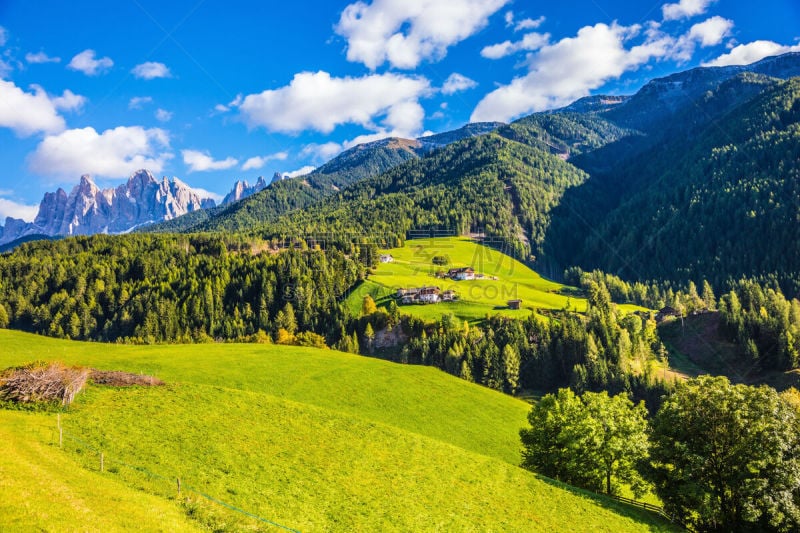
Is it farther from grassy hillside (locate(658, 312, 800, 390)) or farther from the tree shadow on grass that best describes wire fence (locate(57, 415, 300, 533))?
grassy hillside (locate(658, 312, 800, 390))

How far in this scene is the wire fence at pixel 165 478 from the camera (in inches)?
1040

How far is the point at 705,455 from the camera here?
37.4m

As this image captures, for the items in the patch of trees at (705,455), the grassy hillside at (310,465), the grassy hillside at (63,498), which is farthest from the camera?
the patch of trees at (705,455)

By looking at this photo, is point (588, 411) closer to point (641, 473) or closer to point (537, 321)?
point (641, 473)

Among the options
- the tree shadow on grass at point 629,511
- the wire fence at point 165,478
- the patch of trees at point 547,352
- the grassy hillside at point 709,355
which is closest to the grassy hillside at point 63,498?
the wire fence at point 165,478

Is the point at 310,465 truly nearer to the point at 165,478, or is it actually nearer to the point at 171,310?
the point at 165,478

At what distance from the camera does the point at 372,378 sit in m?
76.2

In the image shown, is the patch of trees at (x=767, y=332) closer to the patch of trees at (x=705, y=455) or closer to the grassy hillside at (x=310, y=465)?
the grassy hillside at (x=310, y=465)

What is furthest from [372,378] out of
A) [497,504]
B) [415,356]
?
[415,356]

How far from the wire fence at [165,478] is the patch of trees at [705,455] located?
3277cm

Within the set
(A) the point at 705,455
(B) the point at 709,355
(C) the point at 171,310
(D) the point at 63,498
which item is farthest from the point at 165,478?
(C) the point at 171,310

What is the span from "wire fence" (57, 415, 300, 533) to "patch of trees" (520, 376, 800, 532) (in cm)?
3277

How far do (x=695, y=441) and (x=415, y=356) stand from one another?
112 m

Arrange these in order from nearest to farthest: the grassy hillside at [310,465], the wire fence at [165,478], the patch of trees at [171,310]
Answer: the wire fence at [165,478]
the grassy hillside at [310,465]
the patch of trees at [171,310]
